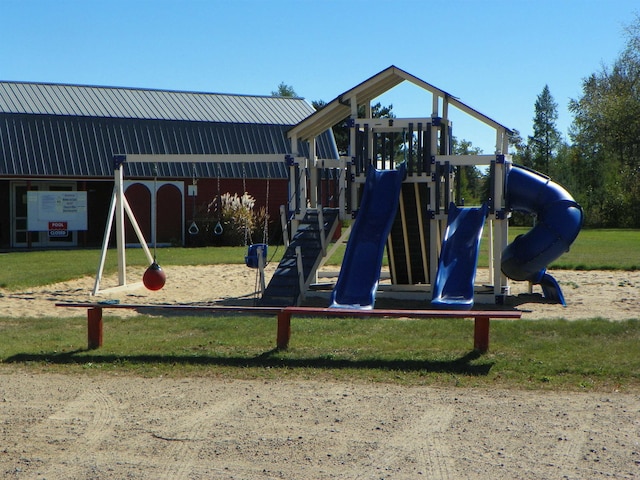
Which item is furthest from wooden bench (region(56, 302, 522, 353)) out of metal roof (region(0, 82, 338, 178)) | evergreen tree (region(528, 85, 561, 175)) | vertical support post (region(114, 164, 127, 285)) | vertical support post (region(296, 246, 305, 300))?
evergreen tree (region(528, 85, 561, 175))

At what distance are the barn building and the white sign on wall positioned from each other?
11cm

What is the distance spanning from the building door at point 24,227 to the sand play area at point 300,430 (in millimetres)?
21820

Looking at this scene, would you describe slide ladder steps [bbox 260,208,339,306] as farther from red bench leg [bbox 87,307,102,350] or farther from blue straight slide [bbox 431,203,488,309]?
red bench leg [bbox 87,307,102,350]

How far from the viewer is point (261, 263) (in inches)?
548

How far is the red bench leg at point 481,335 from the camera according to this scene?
31.3 ft

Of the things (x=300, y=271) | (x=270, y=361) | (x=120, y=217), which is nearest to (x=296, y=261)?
(x=300, y=271)

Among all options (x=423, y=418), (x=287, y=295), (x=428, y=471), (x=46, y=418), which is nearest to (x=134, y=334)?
(x=287, y=295)

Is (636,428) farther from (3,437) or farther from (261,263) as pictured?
(261,263)

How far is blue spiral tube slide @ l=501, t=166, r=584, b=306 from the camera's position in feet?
45.4

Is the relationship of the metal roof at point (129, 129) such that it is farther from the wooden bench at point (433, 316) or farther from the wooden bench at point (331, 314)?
the wooden bench at point (433, 316)

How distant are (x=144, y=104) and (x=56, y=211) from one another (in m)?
6.12

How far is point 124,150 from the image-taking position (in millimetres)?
30844

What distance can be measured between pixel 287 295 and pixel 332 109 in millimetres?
3751

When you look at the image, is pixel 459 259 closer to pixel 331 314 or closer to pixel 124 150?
pixel 331 314
